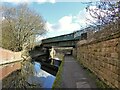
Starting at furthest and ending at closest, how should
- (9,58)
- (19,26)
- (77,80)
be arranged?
(19,26) < (9,58) < (77,80)

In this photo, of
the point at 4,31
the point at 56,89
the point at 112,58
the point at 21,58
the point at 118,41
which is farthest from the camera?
the point at 21,58

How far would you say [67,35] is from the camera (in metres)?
36.7

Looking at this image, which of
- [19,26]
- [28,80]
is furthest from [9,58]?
[28,80]

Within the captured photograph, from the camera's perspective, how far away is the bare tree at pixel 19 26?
107 feet

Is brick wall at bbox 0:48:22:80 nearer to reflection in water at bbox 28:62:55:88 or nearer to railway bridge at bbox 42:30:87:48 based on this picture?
railway bridge at bbox 42:30:87:48

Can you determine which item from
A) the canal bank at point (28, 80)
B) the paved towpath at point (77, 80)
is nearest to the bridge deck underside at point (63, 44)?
the canal bank at point (28, 80)

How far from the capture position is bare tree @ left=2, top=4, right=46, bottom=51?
32469 mm

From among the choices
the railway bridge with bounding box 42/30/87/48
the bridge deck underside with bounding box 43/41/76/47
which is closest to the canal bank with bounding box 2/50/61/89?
the railway bridge with bounding box 42/30/87/48

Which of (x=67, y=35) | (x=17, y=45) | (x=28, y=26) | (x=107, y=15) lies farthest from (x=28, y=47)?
(x=107, y=15)

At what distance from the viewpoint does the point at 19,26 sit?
3341cm

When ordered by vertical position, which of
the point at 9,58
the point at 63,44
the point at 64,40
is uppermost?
the point at 64,40

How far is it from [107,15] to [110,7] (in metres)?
0.40

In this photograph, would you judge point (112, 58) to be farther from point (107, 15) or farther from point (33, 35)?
point (33, 35)

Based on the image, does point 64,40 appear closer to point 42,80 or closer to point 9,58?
point 9,58
